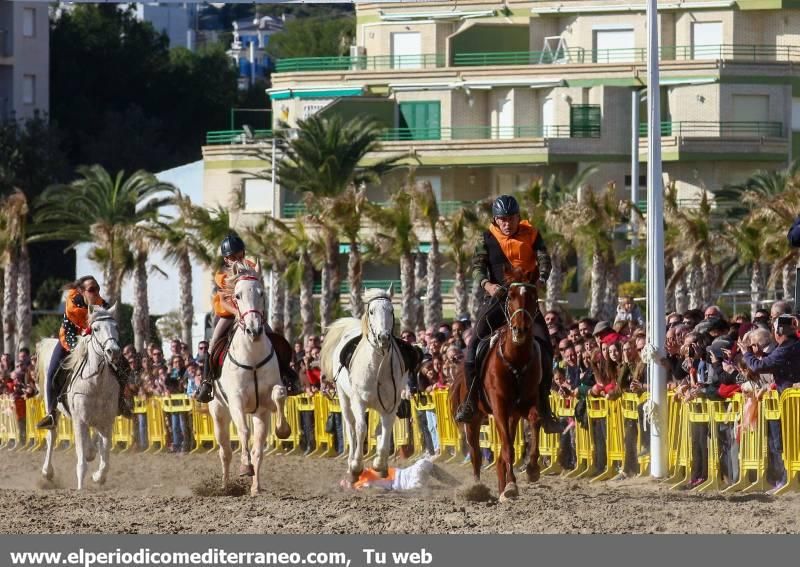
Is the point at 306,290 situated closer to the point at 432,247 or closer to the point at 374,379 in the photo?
the point at 432,247

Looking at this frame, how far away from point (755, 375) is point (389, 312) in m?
4.02

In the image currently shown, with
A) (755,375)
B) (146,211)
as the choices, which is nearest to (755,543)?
(755,375)

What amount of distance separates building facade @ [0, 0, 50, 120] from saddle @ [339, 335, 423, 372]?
6050 centimetres

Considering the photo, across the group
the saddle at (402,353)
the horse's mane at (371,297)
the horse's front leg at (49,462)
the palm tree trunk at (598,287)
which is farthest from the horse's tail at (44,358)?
the palm tree trunk at (598,287)

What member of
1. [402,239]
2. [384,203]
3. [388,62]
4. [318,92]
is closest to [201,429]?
[402,239]

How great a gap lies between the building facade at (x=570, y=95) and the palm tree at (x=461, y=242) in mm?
13228

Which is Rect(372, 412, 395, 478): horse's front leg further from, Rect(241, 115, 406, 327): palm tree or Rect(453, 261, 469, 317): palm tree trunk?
Rect(241, 115, 406, 327): palm tree

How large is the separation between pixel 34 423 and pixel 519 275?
20163 mm

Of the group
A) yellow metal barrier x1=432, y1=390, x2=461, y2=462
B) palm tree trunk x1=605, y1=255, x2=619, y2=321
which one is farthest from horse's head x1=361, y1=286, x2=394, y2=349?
palm tree trunk x1=605, y1=255, x2=619, y2=321

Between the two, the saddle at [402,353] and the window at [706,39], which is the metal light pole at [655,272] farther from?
the window at [706,39]

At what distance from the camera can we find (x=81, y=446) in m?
22.1

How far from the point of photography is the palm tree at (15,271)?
183 feet

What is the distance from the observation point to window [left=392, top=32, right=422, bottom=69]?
69188 millimetres

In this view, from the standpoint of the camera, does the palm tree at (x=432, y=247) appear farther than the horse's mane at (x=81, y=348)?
Yes
